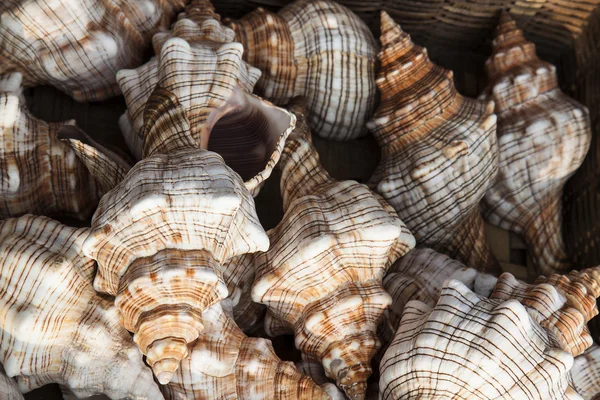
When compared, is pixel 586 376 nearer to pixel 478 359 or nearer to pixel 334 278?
pixel 478 359

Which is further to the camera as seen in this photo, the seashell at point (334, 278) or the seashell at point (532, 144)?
the seashell at point (532, 144)

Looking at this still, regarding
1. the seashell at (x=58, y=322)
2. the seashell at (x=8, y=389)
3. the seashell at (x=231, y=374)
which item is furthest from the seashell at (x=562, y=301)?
the seashell at (x=8, y=389)

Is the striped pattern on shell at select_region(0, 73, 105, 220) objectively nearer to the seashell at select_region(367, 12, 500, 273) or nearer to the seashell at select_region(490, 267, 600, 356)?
the seashell at select_region(367, 12, 500, 273)

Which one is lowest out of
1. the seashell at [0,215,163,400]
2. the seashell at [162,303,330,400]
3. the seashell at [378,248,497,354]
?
the seashell at [378,248,497,354]

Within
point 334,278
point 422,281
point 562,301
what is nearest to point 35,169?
point 334,278

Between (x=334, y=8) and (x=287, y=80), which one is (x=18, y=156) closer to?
(x=287, y=80)

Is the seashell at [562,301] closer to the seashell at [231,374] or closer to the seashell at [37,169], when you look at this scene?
the seashell at [231,374]

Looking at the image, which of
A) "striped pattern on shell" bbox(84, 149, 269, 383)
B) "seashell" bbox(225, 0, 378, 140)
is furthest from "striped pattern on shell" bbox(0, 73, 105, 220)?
"seashell" bbox(225, 0, 378, 140)

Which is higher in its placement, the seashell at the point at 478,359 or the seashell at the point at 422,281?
the seashell at the point at 478,359
